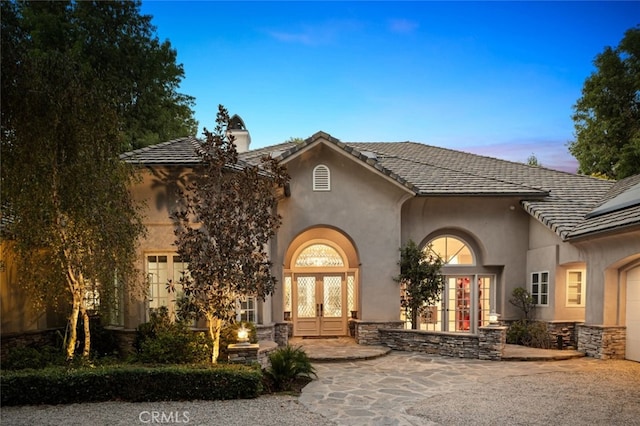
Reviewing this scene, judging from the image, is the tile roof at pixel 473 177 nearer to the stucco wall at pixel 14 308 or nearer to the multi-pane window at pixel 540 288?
the multi-pane window at pixel 540 288

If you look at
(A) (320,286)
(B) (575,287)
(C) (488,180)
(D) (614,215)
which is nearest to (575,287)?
(B) (575,287)

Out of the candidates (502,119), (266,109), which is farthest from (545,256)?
(266,109)

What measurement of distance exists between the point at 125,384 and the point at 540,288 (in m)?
13.5

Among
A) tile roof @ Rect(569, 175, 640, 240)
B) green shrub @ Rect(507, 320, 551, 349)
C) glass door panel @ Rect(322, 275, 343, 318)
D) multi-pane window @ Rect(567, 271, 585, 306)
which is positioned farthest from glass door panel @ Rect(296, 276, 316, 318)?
tile roof @ Rect(569, 175, 640, 240)

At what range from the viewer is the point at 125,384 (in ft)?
26.8

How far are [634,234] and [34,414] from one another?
14.2 meters

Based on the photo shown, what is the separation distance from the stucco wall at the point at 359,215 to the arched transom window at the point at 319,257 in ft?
7.59

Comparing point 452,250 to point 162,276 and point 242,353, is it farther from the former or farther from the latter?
point 162,276

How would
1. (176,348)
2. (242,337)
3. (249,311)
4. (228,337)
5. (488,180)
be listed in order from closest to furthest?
(176,348), (242,337), (228,337), (249,311), (488,180)

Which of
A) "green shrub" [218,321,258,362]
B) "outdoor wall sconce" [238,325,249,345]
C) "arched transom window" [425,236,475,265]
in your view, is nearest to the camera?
"outdoor wall sconce" [238,325,249,345]

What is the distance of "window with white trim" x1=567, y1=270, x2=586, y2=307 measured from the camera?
14.4m

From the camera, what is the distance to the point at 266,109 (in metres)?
20.5

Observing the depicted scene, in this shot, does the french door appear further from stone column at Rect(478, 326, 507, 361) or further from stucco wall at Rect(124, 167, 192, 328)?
stucco wall at Rect(124, 167, 192, 328)

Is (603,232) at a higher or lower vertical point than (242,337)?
higher
